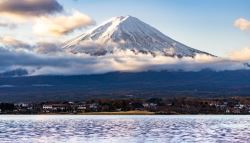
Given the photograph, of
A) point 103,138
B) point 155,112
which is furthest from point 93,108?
point 103,138

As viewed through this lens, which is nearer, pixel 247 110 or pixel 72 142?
pixel 72 142

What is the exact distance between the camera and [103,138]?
49469 millimetres

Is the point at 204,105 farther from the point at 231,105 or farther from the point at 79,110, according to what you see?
the point at 79,110

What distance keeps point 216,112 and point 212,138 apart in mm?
112063

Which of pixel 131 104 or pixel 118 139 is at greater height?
pixel 131 104

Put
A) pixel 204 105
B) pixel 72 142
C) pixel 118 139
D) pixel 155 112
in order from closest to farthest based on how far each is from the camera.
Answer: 1. pixel 72 142
2. pixel 118 139
3. pixel 155 112
4. pixel 204 105

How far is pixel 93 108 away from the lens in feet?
538

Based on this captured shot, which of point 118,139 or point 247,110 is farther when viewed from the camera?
point 247,110

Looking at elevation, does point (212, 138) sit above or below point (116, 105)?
below

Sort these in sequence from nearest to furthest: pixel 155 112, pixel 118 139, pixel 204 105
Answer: pixel 118 139 < pixel 155 112 < pixel 204 105

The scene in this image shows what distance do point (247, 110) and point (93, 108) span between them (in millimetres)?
38981

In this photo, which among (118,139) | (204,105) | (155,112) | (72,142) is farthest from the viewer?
(204,105)

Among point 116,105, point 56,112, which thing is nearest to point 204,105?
point 116,105

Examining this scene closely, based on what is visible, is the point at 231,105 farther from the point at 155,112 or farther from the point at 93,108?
the point at 93,108
